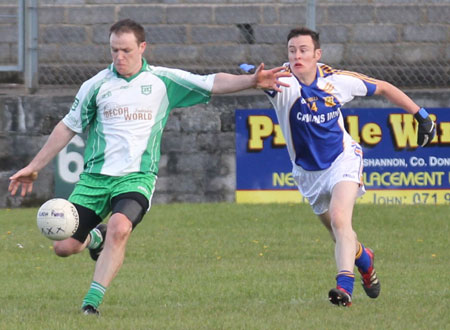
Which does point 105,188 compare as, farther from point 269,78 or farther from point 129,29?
point 269,78

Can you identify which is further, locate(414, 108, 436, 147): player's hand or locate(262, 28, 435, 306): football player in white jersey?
locate(414, 108, 436, 147): player's hand

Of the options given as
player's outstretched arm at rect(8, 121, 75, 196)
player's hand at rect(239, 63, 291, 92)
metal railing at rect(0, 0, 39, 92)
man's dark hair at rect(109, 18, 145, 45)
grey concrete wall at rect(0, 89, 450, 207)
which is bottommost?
player's outstretched arm at rect(8, 121, 75, 196)

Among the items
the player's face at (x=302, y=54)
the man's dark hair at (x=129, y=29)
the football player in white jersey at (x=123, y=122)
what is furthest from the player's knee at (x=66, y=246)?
the player's face at (x=302, y=54)

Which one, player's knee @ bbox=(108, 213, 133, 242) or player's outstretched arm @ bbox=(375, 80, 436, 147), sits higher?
player's outstretched arm @ bbox=(375, 80, 436, 147)

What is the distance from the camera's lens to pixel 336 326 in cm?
691

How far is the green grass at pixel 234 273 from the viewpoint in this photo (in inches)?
288

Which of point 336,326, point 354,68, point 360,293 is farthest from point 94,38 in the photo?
point 336,326

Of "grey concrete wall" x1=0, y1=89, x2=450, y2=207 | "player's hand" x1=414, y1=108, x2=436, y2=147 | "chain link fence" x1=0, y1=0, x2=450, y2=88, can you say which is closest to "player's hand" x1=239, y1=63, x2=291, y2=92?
"player's hand" x1=414, y1=108, x2=436, y2=147

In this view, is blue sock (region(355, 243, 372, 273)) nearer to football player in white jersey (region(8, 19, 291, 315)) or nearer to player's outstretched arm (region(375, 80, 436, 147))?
player's outstretched arm (region(375, 80, 436, 147))

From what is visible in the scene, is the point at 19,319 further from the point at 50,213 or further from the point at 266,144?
the point at 266,144

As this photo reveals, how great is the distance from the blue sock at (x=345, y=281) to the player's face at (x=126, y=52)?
2024mm

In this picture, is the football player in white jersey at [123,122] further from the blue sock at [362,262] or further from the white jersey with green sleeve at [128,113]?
the blue sock at [362,262]

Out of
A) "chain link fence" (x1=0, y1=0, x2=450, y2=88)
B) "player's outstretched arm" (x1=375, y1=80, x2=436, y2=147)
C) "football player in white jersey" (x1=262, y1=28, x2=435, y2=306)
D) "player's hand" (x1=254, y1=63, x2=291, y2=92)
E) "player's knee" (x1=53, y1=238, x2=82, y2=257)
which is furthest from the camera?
"chain link fence" (x1=0, y1=0, x2=450, y2=88)

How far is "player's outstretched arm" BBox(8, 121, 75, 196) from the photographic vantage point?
7781 millimetres
